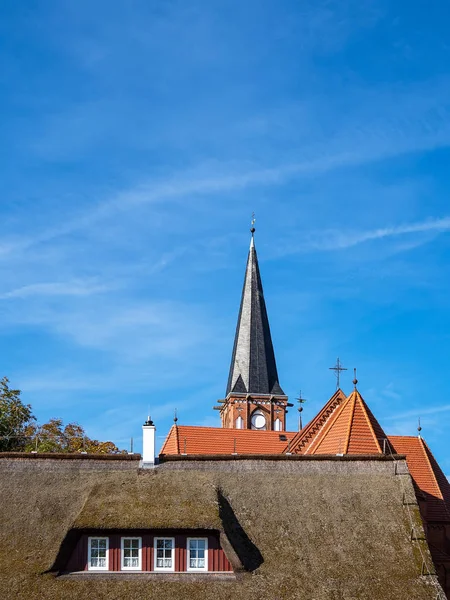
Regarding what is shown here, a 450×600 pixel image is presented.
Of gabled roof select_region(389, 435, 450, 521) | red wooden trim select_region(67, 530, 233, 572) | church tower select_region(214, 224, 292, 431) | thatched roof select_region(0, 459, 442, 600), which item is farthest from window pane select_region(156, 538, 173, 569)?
church tower select_region(214, 224, 292, 431)

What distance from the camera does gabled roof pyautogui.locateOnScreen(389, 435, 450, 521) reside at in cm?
4344

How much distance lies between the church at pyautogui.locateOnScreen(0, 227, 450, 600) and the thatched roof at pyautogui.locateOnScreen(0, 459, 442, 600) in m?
0.04

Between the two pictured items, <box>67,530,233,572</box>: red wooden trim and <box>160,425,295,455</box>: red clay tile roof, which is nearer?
<box>67,530,233,572</box>: red wooden trim

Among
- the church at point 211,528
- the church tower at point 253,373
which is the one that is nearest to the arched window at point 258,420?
the church tower at point 253,373

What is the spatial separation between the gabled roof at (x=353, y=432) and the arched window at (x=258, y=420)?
26262mm

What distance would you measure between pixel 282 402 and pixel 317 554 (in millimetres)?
39420

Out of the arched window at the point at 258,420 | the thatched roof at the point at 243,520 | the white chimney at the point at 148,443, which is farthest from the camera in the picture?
the arched window at the point at 258,420

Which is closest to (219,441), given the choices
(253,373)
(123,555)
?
(253,373)

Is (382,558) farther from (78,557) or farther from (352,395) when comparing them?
(352,395)

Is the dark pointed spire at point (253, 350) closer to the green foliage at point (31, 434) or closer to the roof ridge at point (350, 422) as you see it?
the green foliage at point (31, 434)

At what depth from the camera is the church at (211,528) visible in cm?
2525

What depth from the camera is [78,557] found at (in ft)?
86.0

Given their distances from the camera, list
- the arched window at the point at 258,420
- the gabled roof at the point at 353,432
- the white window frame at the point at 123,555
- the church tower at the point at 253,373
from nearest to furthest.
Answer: the white window frame at the point at 123,555, the gabled roof at the point at 353,432, the church tower at the point at 253,373, the arched window at the point at 258,420

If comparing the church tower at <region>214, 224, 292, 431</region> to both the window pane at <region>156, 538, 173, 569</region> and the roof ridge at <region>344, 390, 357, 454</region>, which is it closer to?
the roof ridge at <region>344, 390, 357, 454</region>
